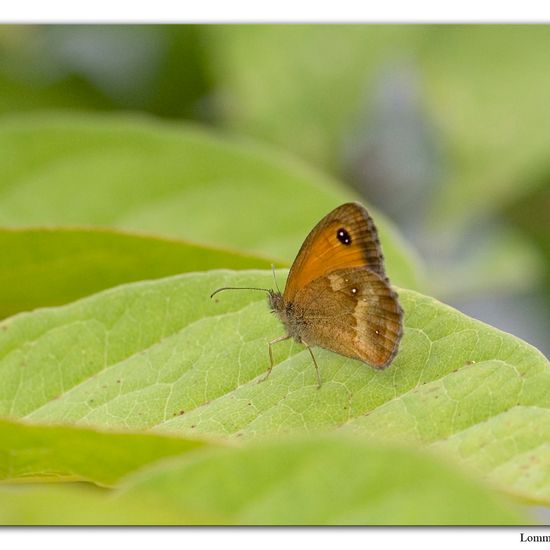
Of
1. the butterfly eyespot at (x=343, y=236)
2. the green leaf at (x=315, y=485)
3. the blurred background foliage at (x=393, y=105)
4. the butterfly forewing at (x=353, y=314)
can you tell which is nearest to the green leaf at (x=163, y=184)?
the butterfly forewing at (x=353, y=314)

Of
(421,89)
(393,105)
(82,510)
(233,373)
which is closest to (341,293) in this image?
(233,373)

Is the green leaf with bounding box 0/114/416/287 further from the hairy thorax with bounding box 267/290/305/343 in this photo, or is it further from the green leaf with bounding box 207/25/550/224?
the green leaf with bounding box 207/25/550/224

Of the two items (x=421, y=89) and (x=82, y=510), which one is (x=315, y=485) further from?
(x=421, y=89)

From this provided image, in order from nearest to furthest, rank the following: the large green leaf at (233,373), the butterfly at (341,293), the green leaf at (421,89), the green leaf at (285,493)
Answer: the green leaf at (285,493), the large green leaf at (233,373), the butterfly at (341,293), the green leaf at (421,89)

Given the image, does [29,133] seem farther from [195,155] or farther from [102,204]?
[195,155]

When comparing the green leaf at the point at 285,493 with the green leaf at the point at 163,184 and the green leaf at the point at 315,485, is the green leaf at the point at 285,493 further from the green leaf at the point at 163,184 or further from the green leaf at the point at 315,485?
the green leaf at the point at 163,184
